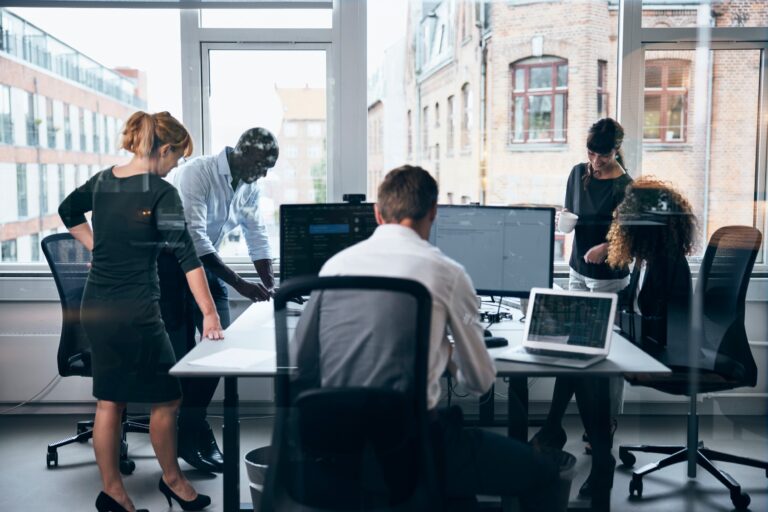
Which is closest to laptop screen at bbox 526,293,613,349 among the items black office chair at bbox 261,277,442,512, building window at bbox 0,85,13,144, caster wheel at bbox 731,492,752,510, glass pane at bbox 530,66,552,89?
black office chair at bbox 261,277,442,512

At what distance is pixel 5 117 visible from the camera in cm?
360

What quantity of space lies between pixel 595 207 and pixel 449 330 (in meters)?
1.64

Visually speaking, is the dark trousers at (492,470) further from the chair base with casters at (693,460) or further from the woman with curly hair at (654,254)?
the chair base with casters at (693,460)

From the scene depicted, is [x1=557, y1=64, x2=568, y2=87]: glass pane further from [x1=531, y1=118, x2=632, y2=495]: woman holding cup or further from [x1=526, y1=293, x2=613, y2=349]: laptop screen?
[x1=526, y1=293, x2=613, y2=349]: laptop screen

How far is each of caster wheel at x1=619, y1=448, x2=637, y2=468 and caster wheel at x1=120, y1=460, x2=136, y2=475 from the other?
204cm

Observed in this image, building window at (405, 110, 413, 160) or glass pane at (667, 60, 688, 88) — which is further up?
glass pane at (667, 60, 688, 88)

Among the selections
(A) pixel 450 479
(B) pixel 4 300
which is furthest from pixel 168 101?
(A) pixel 450 479

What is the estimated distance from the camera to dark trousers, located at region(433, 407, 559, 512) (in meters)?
2.04

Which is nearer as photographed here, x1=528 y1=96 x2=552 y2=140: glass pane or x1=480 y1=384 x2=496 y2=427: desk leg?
x1=480 y1=384 x2=496 y2=427: desk leg

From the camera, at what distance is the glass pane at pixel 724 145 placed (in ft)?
10.6

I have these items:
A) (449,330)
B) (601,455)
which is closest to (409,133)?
(601,455)

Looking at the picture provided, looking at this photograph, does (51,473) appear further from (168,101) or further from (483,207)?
(483,207)

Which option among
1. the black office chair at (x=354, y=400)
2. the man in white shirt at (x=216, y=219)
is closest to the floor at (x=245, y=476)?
the man in white shirt at (x=216, y=219)

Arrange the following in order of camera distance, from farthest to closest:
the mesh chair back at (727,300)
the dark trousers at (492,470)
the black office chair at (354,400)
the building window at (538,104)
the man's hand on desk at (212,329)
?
the building window at (538,104) → the mesh chair back at (727,300) → the man's hand on desk at (212,329) → the dark trousers at (492,470) → the black office chair at (354,400)
